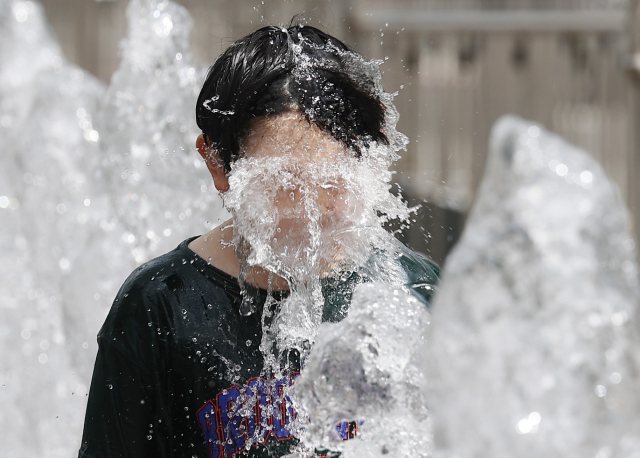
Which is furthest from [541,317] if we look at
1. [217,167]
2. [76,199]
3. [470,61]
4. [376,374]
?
[470,61]

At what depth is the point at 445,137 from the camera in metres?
7.79

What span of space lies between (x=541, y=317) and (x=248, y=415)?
614 millimetres

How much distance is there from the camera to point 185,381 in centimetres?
119

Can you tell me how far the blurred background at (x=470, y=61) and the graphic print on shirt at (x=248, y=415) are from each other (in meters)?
6.01

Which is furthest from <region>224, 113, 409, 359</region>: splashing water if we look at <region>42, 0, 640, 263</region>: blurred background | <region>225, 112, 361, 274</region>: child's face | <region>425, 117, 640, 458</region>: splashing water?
<region>42, 0, 640, 263</region>: blurred background

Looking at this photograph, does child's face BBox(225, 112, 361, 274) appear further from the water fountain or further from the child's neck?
the water fountain

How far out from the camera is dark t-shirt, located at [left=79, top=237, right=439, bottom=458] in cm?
117

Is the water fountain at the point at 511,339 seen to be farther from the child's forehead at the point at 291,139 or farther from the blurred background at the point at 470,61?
the blurred background at the point at 470,61

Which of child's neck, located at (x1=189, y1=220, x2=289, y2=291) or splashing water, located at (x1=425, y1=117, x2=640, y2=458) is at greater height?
splashing water, located at (x1=425, y1=117, x2=640, y2=458)

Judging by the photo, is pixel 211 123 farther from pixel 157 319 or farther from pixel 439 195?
pixel 439 195

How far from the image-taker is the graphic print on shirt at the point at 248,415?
1165 millimetres

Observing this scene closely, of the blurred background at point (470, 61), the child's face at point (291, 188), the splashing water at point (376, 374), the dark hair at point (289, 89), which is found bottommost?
the blurred background at point (470, 61)

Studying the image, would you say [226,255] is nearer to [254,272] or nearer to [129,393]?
[254,272]

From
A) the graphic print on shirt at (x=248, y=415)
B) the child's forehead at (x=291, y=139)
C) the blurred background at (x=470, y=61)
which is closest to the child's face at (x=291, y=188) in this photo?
the child's forehead at (x=291, y=139)
